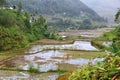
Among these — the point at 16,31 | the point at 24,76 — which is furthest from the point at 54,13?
the point at 24,76

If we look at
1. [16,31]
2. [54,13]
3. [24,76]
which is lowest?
[24,76]

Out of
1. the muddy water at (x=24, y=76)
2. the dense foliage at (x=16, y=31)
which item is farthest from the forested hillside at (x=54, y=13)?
the muddy water at (x=24, y=76)

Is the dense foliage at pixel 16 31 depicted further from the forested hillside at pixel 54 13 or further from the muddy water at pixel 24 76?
the forested hillside at pixel 54 13

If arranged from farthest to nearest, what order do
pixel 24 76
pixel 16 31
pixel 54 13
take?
1. pixel 54 13
2. pixel 16 31
3. pixel 24 76

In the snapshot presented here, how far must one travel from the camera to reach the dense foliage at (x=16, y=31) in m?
29.2

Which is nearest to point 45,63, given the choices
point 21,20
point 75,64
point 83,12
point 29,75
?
point 75,64

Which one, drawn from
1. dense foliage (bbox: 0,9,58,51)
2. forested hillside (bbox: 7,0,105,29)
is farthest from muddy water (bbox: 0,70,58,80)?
forested hillside (bbox: 7,0,105,29)

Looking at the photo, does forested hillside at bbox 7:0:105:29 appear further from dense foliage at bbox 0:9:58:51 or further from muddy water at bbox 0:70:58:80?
muddy water at bbox 0:70:58:80

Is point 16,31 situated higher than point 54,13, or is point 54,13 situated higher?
point 54,13

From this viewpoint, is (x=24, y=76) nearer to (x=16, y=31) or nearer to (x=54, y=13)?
(x=16, y=31)

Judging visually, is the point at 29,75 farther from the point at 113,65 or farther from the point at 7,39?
the point at 7,39

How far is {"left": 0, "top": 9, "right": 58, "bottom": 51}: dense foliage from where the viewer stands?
2922 cm

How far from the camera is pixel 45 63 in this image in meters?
19.7

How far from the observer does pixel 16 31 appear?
3241 centimetres
